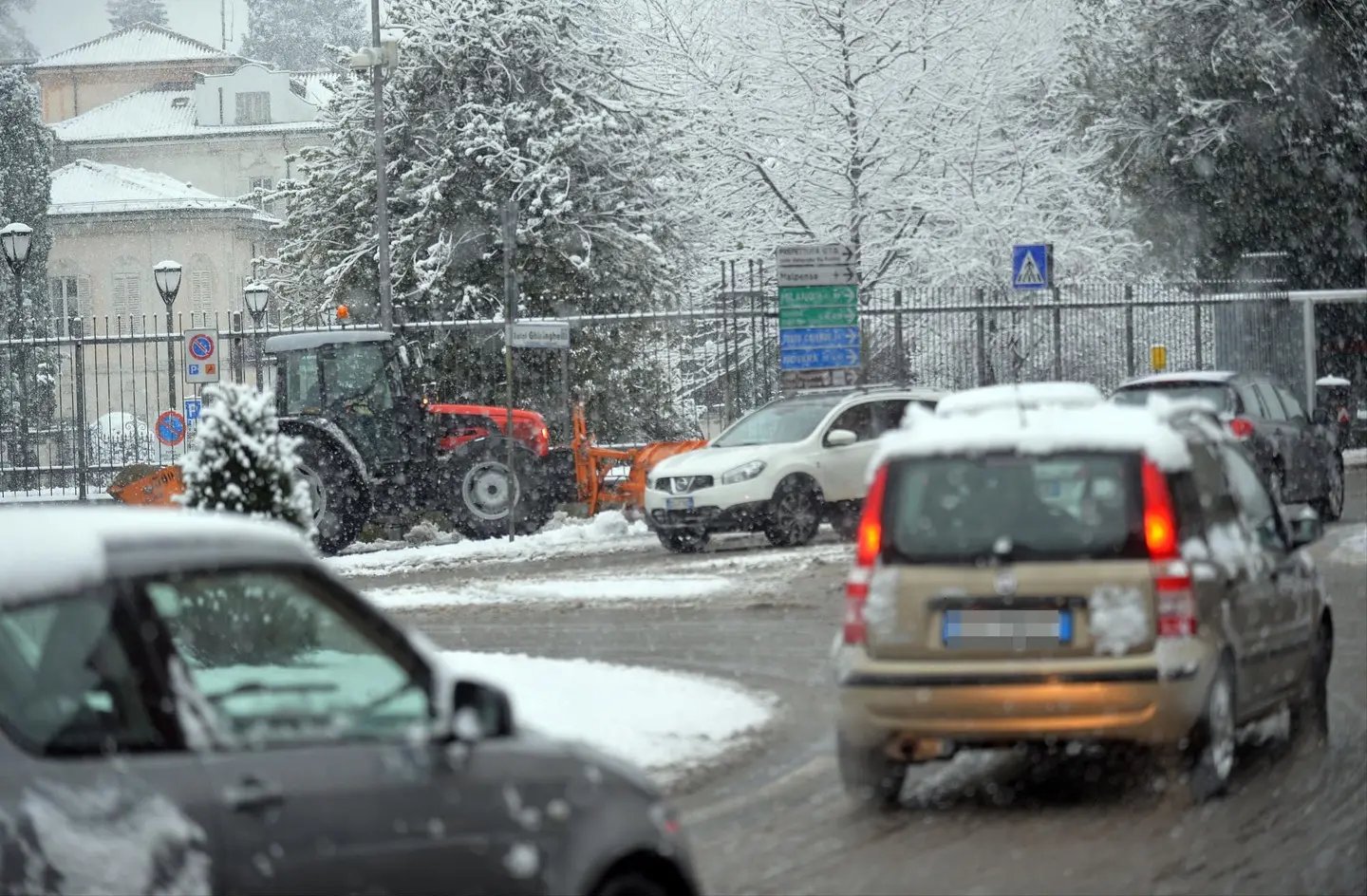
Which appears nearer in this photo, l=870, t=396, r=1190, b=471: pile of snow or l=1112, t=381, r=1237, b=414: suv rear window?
l=870, t=396, r=1190, b=471: pile of snow

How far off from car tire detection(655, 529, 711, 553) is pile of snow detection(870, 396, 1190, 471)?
1321 cm

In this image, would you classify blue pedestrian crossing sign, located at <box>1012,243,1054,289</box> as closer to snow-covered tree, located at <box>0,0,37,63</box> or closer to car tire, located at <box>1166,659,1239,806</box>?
car tire, located at <box>1166,659,1239,806</box>

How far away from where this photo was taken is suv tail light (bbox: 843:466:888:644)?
879cm

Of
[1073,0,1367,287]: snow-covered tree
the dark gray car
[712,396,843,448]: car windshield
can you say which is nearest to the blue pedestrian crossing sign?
[712,396,843,448]: car windshield

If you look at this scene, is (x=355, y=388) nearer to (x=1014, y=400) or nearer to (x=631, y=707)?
(x=631, y=707)

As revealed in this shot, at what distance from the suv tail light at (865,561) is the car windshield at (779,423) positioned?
13.7 m

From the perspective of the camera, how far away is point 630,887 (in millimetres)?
4977

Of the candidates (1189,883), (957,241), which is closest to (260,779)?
(1189,883)

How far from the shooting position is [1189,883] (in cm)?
729

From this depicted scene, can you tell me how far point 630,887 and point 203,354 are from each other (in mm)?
25019

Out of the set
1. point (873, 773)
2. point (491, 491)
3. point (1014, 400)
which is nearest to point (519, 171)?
point (491, 491)

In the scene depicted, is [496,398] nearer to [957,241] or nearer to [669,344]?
[669,344]

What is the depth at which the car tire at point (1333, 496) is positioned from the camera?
22906 millimetres

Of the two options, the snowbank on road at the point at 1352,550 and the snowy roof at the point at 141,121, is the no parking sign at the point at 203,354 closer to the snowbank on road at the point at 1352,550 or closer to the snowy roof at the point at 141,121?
the snowbank on road at the point at 1352,550
